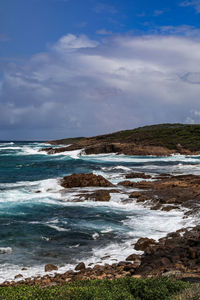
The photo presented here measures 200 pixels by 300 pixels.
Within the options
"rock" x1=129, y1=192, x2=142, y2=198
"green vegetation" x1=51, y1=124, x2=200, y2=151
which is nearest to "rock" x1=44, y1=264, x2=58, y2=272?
"rock" x1=129, y1=192, x2=142, y2=198

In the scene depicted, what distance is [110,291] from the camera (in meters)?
7.80

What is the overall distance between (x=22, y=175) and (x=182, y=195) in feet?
74.2

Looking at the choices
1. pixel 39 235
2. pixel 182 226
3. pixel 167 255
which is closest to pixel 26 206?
pixel 39 235

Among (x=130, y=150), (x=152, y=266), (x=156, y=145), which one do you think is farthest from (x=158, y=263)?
(x=156, y=145)

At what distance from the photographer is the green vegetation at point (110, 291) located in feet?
24.2

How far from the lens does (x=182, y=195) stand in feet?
78.0

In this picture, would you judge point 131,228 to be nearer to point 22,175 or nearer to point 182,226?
point 182,226

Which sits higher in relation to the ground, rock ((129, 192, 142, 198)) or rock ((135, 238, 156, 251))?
rock ((129, 192, 142, 198))

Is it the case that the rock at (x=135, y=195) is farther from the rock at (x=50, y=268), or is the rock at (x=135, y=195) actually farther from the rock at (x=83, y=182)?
the rock at (x=50, y=268)

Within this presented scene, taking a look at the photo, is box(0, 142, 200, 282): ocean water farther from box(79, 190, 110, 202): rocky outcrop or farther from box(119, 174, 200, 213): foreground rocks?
box(119, 174, 200, 213): foreground rocks

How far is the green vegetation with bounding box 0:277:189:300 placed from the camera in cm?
739

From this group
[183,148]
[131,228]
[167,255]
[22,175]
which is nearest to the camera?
[167,255]

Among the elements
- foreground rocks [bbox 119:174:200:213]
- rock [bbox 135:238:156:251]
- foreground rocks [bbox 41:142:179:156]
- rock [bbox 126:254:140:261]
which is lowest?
rock [bbox 126:254:140:261]

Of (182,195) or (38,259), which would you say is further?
(182,195)
